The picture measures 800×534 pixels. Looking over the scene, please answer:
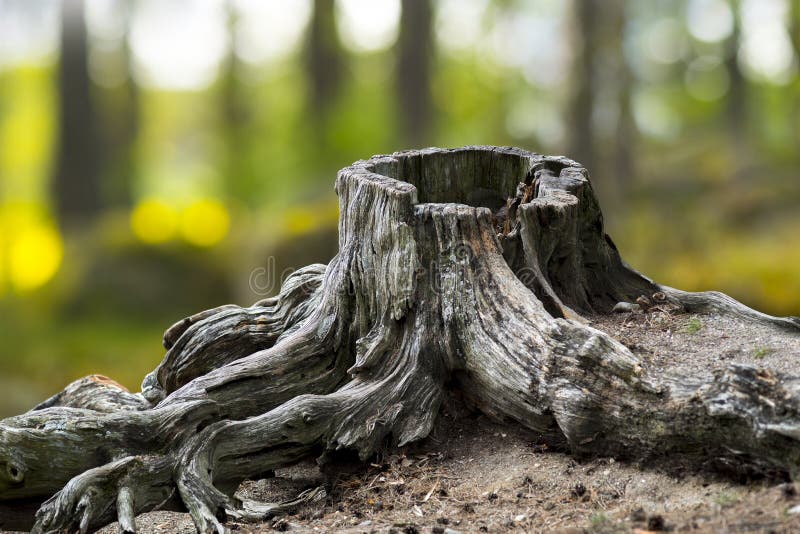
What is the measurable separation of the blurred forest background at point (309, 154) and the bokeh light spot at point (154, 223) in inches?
1.8

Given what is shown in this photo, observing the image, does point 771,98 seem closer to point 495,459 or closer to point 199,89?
point 199,89

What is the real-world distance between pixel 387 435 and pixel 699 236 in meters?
15.0

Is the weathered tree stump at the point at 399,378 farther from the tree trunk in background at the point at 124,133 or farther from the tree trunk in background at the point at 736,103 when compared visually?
the tree trunk in background at the point at 736,103

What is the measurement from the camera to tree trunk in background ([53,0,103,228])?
17.1m

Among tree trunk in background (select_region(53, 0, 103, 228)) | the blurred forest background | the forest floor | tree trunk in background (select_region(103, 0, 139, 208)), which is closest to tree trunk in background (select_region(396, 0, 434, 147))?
the blurred forest background

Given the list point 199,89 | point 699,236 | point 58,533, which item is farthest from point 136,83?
point 58,533

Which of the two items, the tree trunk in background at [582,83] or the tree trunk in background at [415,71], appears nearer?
the tree trunk in background at [582,83]

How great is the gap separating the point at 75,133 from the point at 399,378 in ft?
48.0

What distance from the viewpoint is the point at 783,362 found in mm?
4082

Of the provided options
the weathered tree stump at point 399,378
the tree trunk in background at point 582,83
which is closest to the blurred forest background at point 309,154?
the tree trunk in background at point 582,83

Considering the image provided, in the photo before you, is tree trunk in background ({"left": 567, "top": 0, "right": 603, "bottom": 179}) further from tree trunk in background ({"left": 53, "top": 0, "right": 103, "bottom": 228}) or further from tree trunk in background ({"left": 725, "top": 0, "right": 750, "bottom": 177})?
tree trunk in background ({"left": 725, "top": 0, "right": 750, "bottom": 177})

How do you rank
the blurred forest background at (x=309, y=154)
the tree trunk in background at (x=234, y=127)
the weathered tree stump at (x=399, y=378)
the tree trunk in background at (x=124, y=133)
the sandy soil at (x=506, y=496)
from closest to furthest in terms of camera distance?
the sandy soil at (x=506, y=496)
the weathered tree stump at (x=399, y=378)
the blurred forest background at (x=309, y=154)
the tree trunk in background at (x=234, y=127)
the tree trunk in background at (x=124, y=133)

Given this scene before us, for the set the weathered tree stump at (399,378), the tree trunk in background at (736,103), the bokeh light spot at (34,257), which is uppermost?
the tree trunk in background at (736,103)

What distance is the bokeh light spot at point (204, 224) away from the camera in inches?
591
